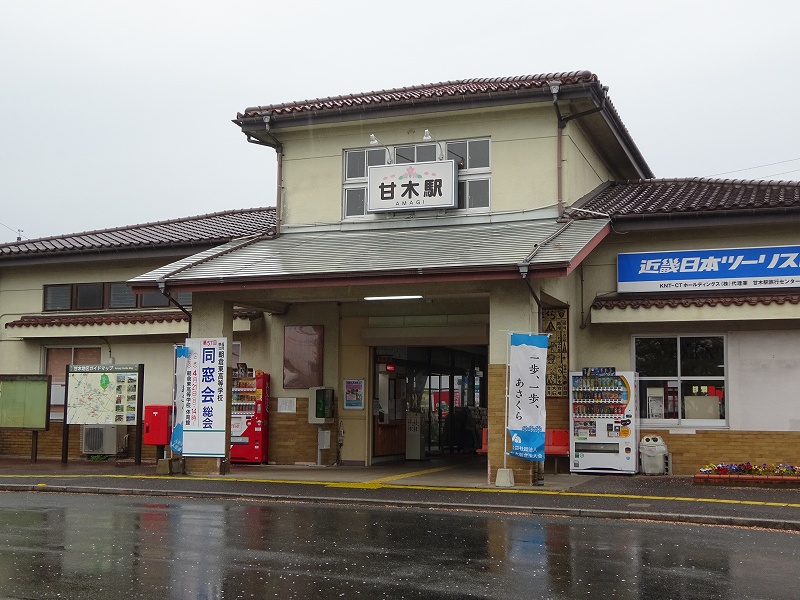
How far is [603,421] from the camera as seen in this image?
17.7 meters

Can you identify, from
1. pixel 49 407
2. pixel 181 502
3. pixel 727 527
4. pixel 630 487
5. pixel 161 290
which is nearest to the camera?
pixel 727 527

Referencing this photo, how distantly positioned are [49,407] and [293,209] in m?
7.46

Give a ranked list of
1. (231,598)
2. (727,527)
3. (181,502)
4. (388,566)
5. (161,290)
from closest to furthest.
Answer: (231,598) < (388,566) < (727,527) < (181,502) < (161,290)

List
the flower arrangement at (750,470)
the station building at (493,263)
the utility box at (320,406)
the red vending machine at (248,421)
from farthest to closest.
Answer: the red vending machine at (248,421), the utility box at (320,406), the station building at (493,263), the flower arrangement at (750,470)

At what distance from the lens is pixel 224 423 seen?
1759cm

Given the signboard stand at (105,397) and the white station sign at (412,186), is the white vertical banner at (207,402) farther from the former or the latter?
the white station sign at (412,186)

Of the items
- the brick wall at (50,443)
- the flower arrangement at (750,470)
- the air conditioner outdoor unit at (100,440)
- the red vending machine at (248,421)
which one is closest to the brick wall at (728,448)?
the flower arrangement at (750,470)

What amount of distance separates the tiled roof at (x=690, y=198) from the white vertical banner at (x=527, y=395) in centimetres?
366

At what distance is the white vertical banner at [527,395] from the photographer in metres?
15.4

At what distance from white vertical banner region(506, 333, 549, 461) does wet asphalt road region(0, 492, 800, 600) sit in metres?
2.75

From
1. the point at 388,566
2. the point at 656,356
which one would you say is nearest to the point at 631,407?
the point at 656,356

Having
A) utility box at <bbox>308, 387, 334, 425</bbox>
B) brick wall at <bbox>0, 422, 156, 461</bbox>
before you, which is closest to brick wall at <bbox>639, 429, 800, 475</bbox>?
utility box at <bbox>308, 387, 334, 425</bbox>

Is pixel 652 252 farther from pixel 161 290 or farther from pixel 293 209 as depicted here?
pixel 161 290

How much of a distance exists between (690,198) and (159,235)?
1252 cm
